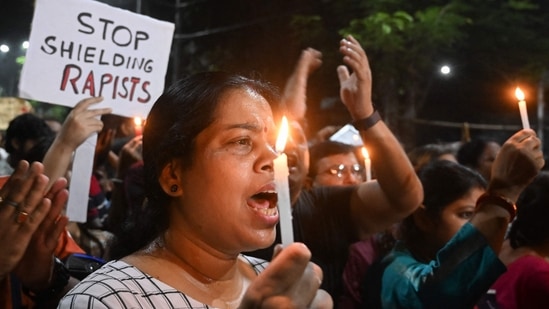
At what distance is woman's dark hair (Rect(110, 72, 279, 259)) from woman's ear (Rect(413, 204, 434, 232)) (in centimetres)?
141

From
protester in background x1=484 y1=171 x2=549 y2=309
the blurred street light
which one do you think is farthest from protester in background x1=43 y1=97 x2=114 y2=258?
the blurred street light

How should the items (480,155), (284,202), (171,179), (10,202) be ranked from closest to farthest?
1. (284,202)
2. (171,179)
3. (10,202)
4. (480,155)

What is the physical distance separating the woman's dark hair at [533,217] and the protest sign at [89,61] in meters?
2.17

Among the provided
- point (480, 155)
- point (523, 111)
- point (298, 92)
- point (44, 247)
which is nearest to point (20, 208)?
point (44, 247)

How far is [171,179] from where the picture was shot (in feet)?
5.87

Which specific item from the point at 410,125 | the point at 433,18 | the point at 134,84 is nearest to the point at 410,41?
the point at 433,18

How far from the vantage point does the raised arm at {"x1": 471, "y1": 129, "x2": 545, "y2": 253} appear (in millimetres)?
2367

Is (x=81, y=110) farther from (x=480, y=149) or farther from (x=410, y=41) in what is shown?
(x=410, y=41)

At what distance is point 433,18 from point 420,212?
28.3 ft

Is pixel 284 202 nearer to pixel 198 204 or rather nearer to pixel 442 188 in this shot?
pixel 198 204

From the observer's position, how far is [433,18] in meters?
11.0

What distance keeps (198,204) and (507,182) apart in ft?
4.24

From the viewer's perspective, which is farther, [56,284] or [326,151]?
[326,151]

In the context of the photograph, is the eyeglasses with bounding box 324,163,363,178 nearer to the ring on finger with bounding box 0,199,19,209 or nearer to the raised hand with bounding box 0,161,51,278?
the raised hand with bounding box 0,161,51,278
